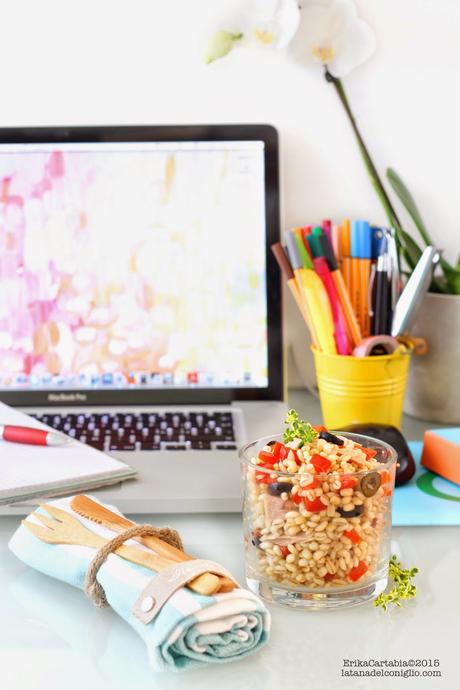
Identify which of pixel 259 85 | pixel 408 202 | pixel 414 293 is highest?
pixel 259 85

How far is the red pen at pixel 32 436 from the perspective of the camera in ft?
2.71

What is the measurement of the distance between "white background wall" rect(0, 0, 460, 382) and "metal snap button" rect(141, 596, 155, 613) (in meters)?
0.67

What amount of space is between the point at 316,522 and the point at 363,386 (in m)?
0.35

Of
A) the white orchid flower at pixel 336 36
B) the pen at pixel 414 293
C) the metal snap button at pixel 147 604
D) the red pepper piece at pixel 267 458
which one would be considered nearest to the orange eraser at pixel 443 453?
the pen at pixel 414 293

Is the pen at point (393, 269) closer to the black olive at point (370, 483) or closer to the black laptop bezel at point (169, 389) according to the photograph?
the black laptop bezel at point (169, 389)

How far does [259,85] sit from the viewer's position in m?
1.09

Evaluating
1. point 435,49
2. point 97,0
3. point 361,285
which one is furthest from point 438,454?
point 97,0

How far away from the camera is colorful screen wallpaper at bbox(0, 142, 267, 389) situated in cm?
102

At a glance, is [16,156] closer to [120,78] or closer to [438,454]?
[120,78]

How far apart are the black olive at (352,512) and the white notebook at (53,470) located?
0.80 feet

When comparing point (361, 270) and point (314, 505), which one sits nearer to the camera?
point (314, 505)

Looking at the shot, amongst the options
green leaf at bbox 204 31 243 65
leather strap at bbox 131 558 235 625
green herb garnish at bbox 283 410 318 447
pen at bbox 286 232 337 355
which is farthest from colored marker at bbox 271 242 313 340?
leather strap at bbox 131 558 235 625

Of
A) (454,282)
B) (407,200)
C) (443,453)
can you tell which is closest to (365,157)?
(407,200)

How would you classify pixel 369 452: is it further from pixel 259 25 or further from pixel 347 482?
pixel 259 25
